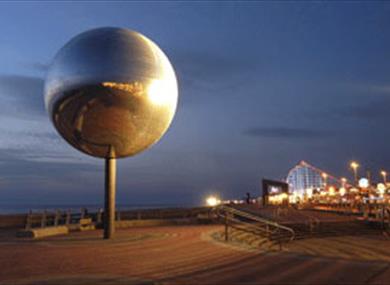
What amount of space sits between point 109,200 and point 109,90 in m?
4.83

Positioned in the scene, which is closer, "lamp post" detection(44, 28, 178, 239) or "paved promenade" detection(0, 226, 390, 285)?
"paved promenade" detection(0, 226, 390, 285)

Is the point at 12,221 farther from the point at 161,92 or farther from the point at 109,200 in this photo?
the point at 161,92

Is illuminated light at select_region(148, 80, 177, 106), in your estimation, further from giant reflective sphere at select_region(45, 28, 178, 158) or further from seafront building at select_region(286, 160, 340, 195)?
seafront building at select_region(286, 160, 340, 195)

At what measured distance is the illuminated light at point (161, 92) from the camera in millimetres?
11953

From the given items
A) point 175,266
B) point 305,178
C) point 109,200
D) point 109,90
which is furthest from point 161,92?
point 305,178

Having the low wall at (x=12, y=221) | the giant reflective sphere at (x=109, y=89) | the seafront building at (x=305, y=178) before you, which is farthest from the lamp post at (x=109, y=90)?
the seafront building at (x=305, y=178)

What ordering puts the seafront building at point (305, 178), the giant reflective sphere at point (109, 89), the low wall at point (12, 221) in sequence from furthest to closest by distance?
the seafront building at point (305, 178)
the low wall at point (12, 221)
the giant reflective sphere at point (109, 89)

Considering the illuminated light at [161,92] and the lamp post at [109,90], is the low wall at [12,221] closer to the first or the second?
the lamp post at [109,90]

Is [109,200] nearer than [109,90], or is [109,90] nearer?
[109,90]

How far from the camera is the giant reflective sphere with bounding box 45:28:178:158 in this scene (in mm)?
11195

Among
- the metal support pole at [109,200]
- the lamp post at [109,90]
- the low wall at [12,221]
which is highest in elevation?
the lamp post at [109,90]

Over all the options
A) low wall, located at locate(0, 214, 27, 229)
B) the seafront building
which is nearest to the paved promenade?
low wall, located at locate(0, 214, 27, 229)

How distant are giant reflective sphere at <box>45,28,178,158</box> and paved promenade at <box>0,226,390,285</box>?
3.91m

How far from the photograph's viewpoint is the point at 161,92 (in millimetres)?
12305
